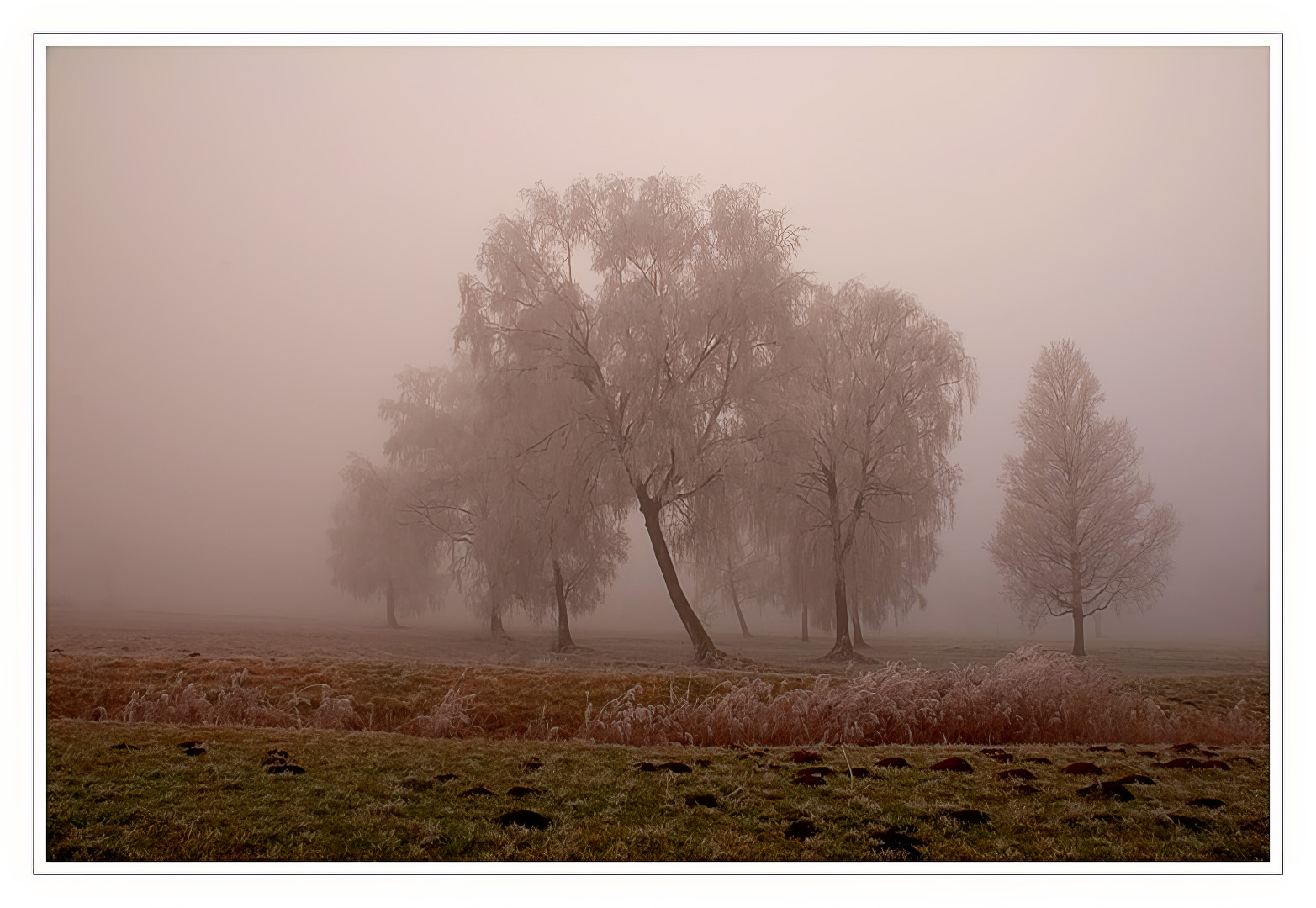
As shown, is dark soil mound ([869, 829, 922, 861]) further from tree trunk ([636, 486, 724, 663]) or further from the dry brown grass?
A: tree trunk ([636, 486, 724, 663])

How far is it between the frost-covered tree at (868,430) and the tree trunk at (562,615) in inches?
77.1

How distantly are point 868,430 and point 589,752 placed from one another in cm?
355

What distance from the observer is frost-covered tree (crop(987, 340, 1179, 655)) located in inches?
250

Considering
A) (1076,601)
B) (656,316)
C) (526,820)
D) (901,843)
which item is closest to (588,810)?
(526,820)

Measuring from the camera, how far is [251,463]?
6.20m

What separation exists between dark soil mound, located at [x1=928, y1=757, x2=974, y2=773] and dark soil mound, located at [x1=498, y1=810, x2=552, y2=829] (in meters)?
2.43

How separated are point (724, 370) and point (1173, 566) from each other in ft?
13.0

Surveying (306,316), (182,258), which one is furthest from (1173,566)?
(182,258)

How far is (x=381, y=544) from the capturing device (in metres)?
6.29

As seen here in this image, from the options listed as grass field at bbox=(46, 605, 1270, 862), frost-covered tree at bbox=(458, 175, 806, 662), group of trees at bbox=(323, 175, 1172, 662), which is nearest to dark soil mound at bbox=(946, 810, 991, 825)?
grass field at bbox=(46, 605, 1270, 862)

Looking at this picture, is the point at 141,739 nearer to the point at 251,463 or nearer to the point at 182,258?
the point at 251,463
